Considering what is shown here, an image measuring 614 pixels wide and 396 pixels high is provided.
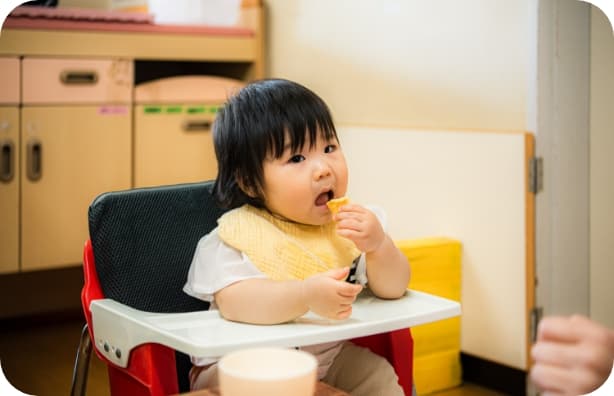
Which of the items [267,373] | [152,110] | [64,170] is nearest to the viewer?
[267,373]

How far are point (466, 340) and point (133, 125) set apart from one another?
116 centimetres

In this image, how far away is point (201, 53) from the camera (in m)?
2.59

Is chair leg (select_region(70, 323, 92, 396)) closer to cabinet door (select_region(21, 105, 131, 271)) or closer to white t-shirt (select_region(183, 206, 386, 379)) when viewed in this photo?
white t-shirt (select_region(183, 206, 386, 379))

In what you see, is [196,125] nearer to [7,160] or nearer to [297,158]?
[7,160]

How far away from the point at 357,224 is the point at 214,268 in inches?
7.8

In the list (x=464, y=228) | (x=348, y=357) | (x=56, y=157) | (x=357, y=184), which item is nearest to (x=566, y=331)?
(x=348, y=357)

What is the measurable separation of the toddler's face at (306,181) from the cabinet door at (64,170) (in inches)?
53.9

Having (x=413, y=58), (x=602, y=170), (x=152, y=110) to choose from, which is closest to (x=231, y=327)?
(x=602, y=170)

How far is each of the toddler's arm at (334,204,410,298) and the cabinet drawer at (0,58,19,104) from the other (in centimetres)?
149

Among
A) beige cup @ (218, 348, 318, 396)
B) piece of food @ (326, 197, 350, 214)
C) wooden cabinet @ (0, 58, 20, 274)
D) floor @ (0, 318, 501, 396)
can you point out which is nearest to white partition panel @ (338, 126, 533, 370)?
floor @ (0, 318, 501, 396)

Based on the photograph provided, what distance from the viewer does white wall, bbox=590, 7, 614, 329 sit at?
6.04 ft

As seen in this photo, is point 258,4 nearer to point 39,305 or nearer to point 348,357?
point 39,305

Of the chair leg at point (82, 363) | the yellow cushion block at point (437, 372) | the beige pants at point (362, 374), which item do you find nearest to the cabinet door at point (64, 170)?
the yellow cushion block at point (437, 372)

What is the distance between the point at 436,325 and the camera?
76.8 inches
